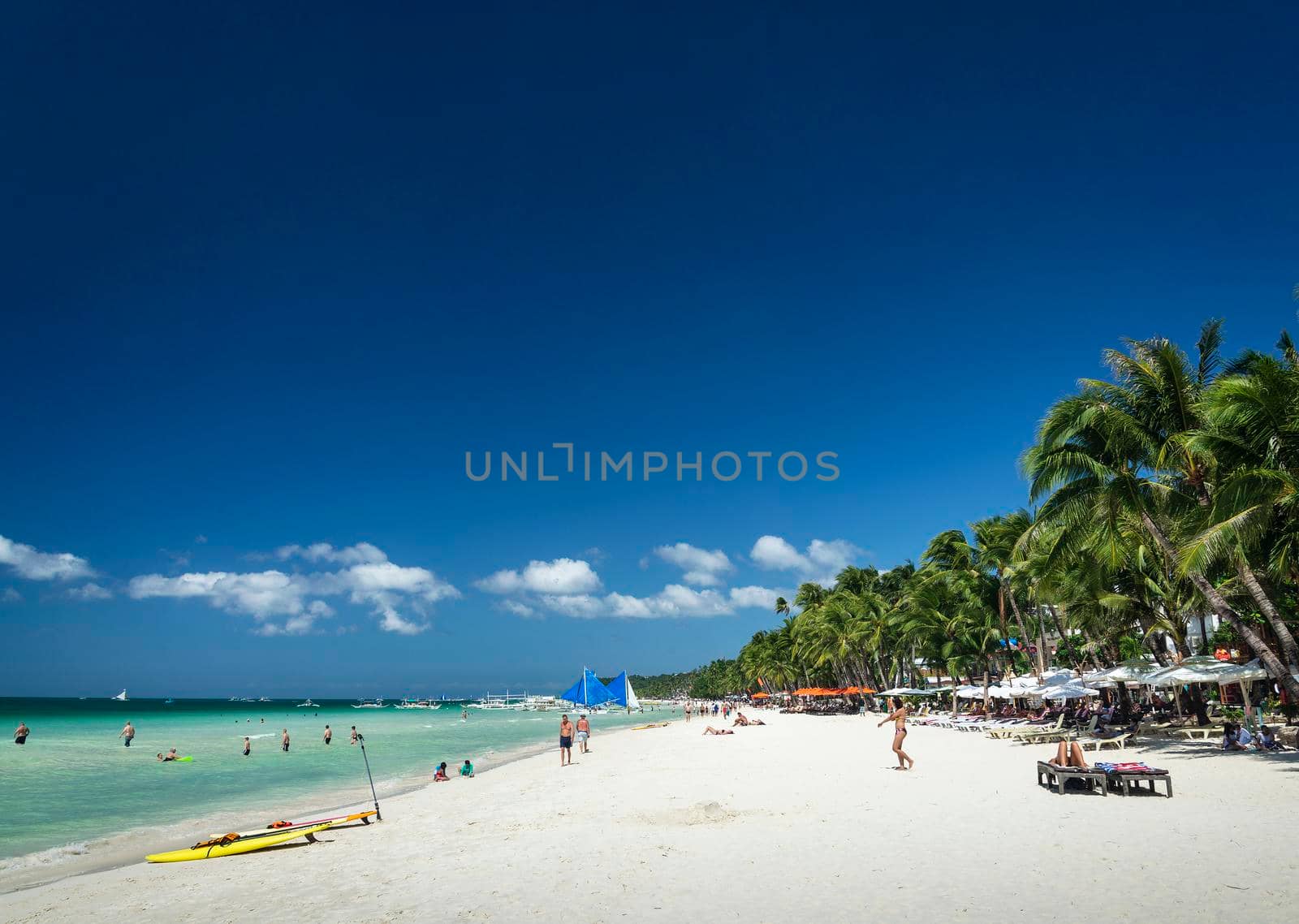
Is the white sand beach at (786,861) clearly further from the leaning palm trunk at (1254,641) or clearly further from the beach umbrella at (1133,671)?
the beach umbrella at (1133,671)

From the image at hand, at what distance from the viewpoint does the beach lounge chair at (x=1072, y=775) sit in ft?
38.5

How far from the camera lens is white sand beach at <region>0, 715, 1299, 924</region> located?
267 inches

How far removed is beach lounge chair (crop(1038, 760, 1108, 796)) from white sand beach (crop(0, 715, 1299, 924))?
276 mm

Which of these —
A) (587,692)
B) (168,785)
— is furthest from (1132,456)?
(587,692)

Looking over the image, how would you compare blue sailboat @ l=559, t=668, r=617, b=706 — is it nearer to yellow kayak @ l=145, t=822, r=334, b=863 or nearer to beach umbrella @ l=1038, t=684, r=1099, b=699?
beach umbrella @ l=1038, t=684, r=1099, b=699

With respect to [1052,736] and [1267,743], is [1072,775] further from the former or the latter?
[1052,736]

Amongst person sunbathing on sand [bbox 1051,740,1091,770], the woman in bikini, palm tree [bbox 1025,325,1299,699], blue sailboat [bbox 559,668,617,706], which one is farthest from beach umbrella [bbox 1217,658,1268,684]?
blue sailboat [bbox 559,668,617,706]

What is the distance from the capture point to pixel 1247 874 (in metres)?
6.99

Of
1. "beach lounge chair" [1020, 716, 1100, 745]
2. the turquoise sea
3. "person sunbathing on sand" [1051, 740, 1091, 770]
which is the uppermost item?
"person sunbathing on sand" [1051, 740, 1091, 770]

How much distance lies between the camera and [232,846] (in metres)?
11.1

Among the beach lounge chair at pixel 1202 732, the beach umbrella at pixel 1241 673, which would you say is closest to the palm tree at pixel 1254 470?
the beach umbrella at pixel 1241 673

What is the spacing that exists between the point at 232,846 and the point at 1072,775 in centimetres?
1272

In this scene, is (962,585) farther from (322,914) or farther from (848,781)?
(322,914)

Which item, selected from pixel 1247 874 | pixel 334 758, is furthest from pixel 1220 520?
pixel 334 758
